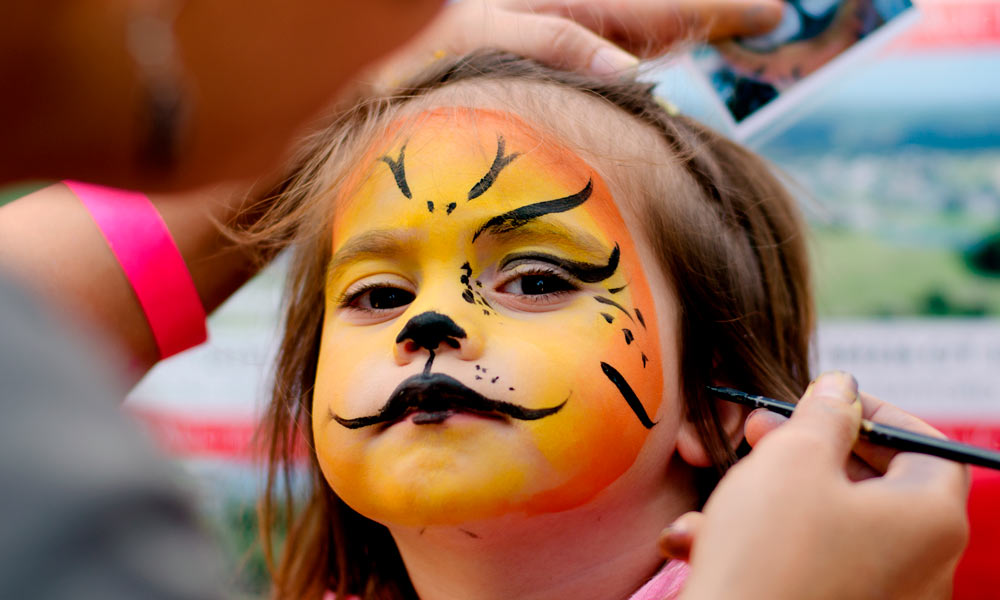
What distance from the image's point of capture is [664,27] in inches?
53.8

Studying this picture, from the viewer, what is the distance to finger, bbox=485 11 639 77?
1.23 metres

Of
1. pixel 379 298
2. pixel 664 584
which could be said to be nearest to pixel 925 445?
pixel 664 584

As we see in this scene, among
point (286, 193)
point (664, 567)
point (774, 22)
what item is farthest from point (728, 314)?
point (286, 193)

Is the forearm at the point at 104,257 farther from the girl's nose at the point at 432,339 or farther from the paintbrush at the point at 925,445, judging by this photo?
the paintbrush at the point at 925,445

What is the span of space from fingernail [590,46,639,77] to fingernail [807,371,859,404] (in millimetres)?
571

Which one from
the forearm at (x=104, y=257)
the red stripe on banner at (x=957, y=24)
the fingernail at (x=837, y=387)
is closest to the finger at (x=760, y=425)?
the fingernail at (x=837, y=387)

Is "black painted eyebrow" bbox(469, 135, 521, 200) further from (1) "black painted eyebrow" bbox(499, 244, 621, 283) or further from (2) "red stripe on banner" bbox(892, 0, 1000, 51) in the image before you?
(2) "red stripe on banner" bbox(892, 0, 1000, 51)

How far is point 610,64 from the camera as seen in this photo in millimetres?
1230

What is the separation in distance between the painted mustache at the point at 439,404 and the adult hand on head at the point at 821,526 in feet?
0.75

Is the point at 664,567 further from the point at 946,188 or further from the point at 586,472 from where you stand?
the point at 946,188

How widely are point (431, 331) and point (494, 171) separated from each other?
22 cm

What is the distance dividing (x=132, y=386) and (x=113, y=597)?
3.62 ft

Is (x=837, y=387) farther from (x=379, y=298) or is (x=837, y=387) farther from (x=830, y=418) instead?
(x=379, y=298)

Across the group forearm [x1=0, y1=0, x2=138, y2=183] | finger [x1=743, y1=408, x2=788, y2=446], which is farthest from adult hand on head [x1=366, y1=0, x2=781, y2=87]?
forearm [x1=0, y1=0, x2=138, y2=183]
